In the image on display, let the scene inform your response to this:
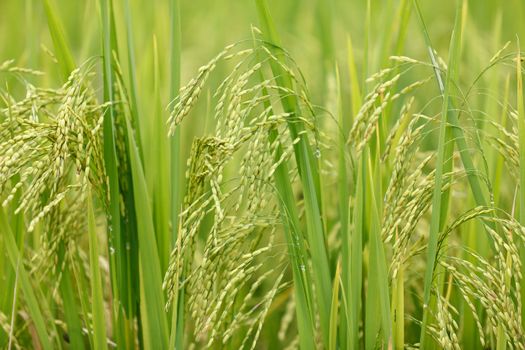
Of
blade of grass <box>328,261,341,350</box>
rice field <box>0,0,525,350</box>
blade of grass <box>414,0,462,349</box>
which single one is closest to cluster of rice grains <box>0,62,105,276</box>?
rice field <box>0,0,525,350</box>

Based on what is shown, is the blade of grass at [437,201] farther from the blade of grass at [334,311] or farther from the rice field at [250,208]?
the blade of grass at [334,311]

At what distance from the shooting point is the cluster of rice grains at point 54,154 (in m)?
1.53

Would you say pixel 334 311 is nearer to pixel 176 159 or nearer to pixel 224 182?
pixel 224 182

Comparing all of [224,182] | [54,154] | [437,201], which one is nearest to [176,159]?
[224,182]

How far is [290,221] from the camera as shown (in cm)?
171

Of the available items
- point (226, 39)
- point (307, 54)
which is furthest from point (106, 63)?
point (226, 39)

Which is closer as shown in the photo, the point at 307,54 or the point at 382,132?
the point at 382,132

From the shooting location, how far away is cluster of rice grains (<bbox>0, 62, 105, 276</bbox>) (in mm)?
1532

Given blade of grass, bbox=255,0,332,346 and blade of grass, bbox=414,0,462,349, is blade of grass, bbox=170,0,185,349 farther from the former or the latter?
blade of grass, bbox=414,0,462,349

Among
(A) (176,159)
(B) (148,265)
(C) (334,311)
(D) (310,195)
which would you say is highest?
(A) (176,159)

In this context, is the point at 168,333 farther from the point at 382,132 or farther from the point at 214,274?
the point at 382,132

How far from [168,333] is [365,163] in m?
0.55

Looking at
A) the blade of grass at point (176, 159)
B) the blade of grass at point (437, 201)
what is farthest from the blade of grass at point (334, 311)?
the blade of grass at point (176, 159)

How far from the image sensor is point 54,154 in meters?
1.54
